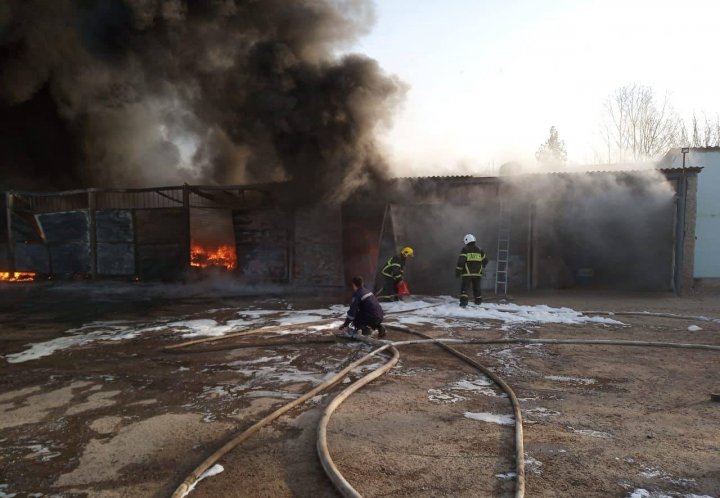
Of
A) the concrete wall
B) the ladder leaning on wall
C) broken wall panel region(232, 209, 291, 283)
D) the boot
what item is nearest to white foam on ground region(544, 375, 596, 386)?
the boot

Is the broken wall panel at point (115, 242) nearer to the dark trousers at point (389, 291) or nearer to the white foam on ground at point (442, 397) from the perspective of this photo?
the dark trousers at point (389, 291)

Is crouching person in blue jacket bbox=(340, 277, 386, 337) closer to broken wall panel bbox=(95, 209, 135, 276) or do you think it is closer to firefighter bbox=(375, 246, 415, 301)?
firefighter bbox=(375, 246, 415, 301)

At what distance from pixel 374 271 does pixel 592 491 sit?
9719 millimetres

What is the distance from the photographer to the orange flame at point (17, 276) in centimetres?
1484

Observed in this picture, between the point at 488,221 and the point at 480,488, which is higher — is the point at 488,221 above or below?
above

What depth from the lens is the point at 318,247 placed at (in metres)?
13.0

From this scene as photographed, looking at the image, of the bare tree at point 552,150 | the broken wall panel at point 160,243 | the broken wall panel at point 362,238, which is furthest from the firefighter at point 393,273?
the bare tree at point 552,150

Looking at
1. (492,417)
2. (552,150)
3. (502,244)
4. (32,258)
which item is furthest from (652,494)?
(552,150)

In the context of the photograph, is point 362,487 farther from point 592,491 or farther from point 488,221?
point 488,221

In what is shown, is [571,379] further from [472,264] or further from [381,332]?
[472,264]

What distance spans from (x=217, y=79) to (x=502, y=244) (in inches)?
353

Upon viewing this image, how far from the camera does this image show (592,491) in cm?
277

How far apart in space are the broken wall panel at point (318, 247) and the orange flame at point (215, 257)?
83.6 inches

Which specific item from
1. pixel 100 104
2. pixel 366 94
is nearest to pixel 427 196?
pixel 366 94
